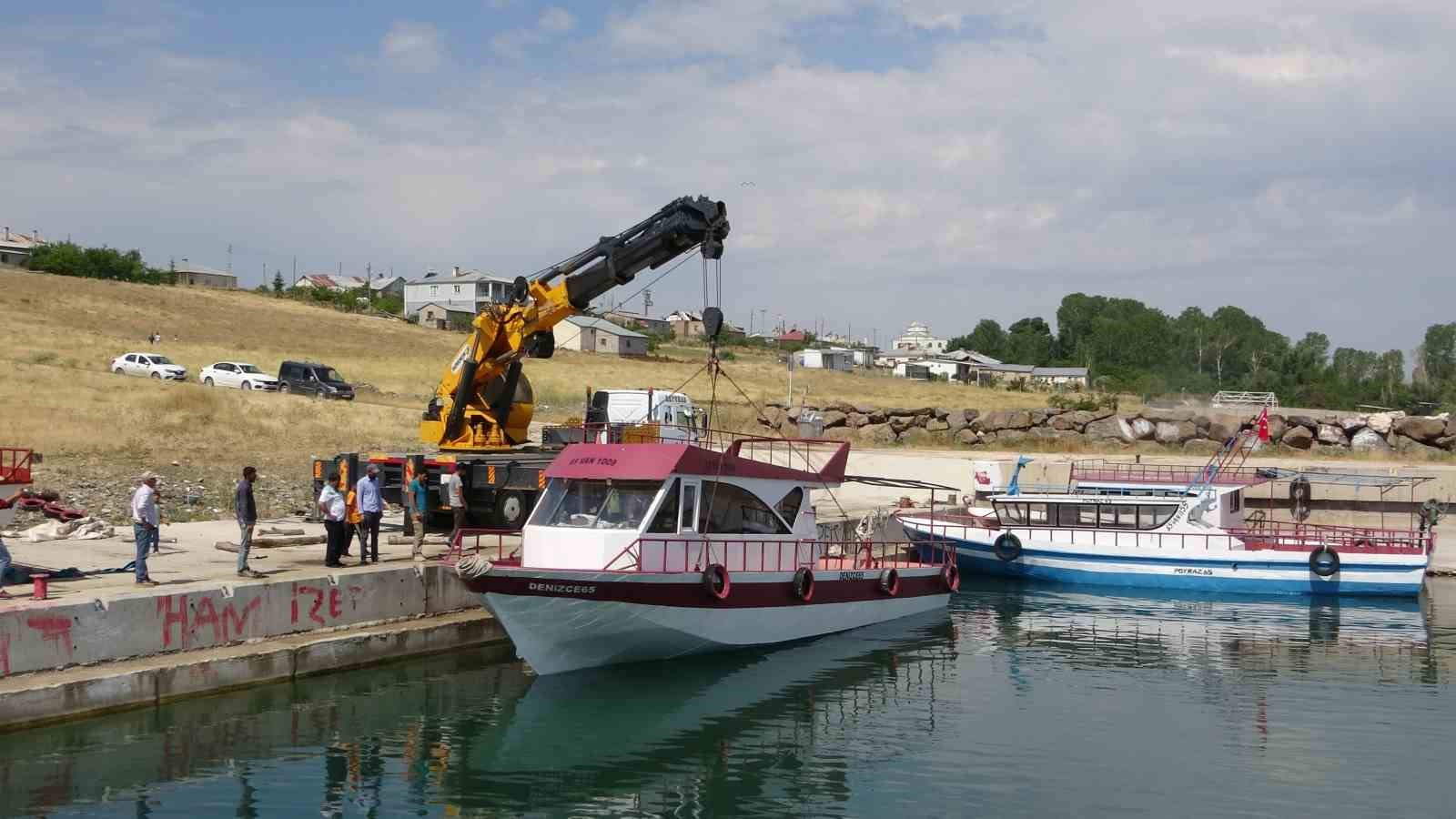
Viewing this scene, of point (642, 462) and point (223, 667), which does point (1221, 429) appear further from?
point (223, 667)

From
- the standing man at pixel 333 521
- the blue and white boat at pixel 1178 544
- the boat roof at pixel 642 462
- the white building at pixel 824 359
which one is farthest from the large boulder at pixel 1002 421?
the white building at pixel 824 359

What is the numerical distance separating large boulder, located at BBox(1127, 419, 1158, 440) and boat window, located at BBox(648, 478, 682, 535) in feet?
122

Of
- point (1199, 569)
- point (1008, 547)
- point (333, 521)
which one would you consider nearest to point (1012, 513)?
point (1008, 547)

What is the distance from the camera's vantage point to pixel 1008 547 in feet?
113

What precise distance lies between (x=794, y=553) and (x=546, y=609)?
5.80 m

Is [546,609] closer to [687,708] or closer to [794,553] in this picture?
[687,708]

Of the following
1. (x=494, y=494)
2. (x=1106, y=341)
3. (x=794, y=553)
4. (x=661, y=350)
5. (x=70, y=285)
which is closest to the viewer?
(x=794, y=553)

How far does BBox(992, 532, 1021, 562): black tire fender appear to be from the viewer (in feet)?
113

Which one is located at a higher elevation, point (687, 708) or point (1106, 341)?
point (1106, 341)

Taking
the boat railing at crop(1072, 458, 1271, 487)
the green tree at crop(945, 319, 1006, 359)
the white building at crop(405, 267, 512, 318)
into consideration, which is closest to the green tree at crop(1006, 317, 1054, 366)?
the green tree at crop(945, 319, 1006, 359)

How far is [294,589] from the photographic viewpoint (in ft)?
65.2

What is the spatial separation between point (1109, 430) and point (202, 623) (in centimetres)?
4352

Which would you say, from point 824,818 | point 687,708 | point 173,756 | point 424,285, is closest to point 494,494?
point 687,708

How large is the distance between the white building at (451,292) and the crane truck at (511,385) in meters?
99.2
